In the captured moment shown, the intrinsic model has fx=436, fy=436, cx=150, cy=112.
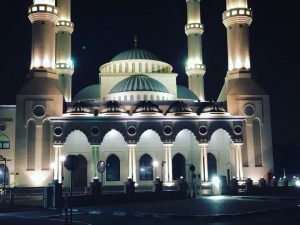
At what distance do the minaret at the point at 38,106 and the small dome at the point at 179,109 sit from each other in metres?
10.8

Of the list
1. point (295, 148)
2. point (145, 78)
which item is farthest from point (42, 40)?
point (295, 148)

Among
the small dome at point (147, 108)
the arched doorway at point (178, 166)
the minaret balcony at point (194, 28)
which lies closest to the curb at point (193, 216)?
the small dome at point (147, 108)

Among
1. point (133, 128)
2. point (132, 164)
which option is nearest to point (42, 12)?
point (133, 128)

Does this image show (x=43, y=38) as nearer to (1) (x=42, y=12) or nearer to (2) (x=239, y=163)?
(1) (x=42, y=12)

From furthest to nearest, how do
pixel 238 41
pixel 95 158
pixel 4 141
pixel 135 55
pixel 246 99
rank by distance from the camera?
pixel 135 55 → pixel 238 41 → pixel 4 141 → pixel 246 99 → pixel 95 158

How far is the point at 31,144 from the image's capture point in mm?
40844

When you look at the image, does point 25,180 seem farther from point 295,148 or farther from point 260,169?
point 295,148

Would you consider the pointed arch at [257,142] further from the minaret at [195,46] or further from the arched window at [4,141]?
the arched window at [4,141]

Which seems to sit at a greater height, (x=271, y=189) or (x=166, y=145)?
(x=166, y=145)

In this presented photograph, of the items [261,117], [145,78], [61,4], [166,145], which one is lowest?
[166,145]

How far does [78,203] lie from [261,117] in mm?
25176

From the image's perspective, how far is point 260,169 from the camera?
140 ft

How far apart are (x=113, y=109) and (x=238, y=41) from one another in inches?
591

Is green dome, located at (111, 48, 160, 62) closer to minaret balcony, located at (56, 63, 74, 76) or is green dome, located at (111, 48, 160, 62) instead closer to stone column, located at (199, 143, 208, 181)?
minaret balcony, located at (56, 63, 74, 76)
